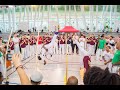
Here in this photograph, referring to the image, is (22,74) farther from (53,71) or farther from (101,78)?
(53,71)

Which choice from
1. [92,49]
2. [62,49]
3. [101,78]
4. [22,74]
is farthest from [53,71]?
[101,78]

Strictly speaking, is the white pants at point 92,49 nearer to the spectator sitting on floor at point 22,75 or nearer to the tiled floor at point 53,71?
the tiled floor at point 53,71

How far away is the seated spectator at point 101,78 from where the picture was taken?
1182mm

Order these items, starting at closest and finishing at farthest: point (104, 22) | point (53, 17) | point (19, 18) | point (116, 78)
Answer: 1. point (116, 78)
2. point (19, 18)
3. point (53, 17)
4. point (104, 22)

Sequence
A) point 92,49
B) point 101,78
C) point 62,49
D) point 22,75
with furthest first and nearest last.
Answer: point 62,49 < point 92,49 < point 22,75 < point 101,78

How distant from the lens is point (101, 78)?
3.91 feet

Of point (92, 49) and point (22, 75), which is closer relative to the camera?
point (22, 75)

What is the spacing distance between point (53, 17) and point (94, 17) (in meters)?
3.23

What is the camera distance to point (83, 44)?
809cm

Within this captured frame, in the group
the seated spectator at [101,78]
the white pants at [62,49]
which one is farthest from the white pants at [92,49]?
the seated spectator at [101,78]

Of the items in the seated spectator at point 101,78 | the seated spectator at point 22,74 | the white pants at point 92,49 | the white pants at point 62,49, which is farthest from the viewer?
the white pants at point 62,49

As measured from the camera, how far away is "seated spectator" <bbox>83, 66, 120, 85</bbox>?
1.18m
